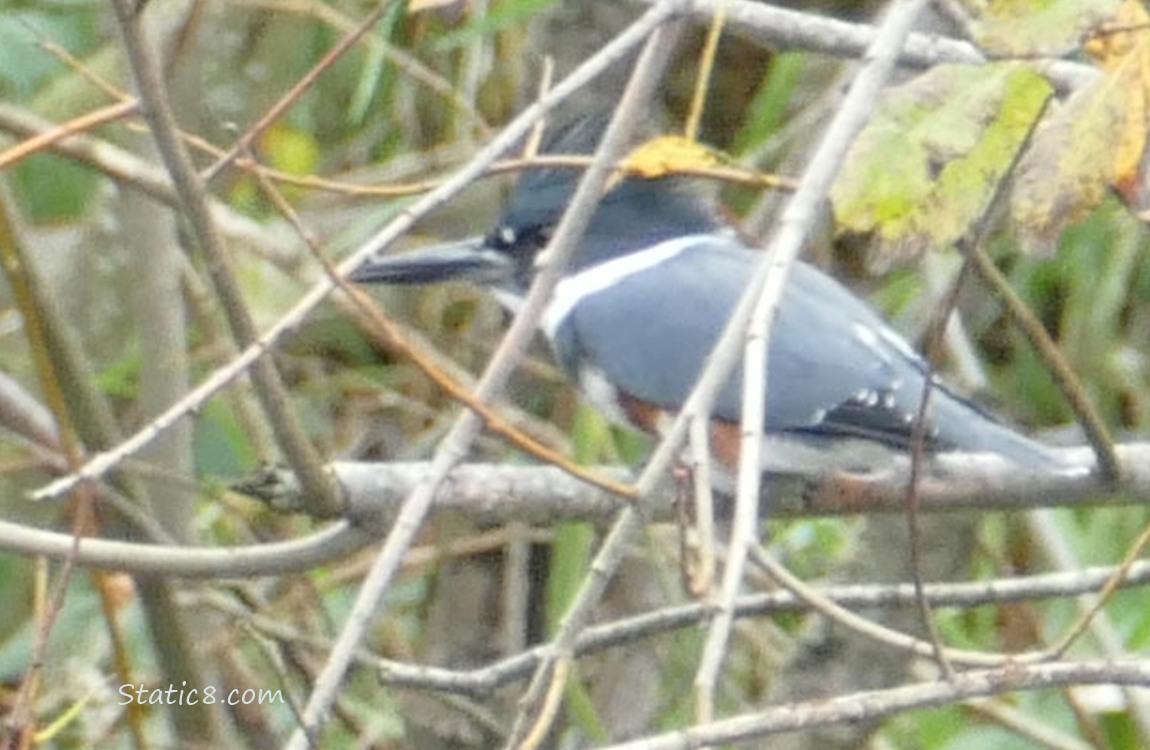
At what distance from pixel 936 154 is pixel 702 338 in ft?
3.12

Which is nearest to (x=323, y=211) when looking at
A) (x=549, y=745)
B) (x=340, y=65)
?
(x=340, y=65)

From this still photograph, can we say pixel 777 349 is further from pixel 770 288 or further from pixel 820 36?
pixel 770 288

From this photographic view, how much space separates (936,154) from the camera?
89cm

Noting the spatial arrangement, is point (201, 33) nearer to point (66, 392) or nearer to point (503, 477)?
point (66, 392)

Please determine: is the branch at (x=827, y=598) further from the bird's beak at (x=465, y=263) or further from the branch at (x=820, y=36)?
the bird's beak at (x=465, y=263)

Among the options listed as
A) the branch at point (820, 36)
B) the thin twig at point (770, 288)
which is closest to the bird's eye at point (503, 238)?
the branch at point (820, 36)

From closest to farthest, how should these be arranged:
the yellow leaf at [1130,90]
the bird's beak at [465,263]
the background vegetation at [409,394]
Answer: the yellow leaf at [1130,90] < the background vegetation at [409,394] < the bird's beak at [465,263]

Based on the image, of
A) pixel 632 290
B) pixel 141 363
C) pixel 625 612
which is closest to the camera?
pixel 141 363

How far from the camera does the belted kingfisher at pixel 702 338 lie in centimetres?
176

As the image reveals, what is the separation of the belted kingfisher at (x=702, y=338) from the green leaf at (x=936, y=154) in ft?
2.39

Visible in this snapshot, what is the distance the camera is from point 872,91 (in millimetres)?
960

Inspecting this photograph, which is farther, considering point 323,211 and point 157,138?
point 323,211

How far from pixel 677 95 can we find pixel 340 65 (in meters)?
0.37

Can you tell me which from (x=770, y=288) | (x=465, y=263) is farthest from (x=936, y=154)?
(x=465, y=263)
